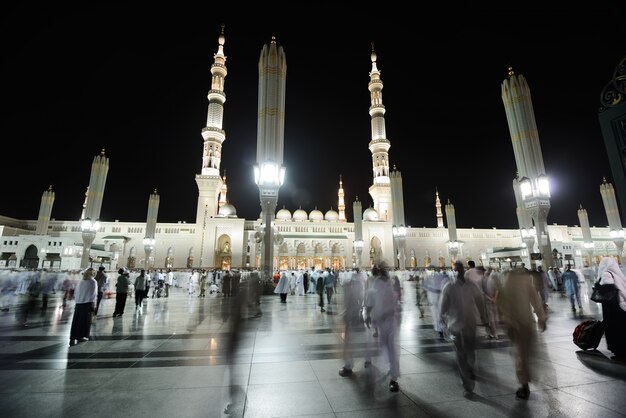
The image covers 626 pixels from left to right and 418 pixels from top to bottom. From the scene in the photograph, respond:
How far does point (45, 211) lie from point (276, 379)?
54.2 m

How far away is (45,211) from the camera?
4244cm

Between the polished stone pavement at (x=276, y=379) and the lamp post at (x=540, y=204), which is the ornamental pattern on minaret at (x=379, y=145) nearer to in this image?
the lamp post at (x=540, y=204)

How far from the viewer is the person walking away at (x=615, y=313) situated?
454 centimetres

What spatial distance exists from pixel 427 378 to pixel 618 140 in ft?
11.2

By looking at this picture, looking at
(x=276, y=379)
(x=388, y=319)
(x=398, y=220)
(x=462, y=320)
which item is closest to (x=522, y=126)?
(x=398, y=220)

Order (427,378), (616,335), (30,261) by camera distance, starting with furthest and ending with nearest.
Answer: (30,261), (616,335), (427,378)

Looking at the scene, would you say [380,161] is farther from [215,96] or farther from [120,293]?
[120,293]

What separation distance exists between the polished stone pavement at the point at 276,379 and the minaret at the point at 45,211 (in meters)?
47.5

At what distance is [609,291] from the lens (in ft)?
15.5

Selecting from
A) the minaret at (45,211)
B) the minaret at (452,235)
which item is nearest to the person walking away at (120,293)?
the minaret at (452,235)

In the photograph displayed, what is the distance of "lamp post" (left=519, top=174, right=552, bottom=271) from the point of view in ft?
59.4

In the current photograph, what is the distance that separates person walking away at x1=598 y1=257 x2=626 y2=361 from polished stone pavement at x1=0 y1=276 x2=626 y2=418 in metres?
0.22

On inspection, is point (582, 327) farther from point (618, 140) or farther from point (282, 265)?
point (282, 265)

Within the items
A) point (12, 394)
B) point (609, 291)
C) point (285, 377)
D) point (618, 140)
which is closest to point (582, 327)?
point (609, 291)
